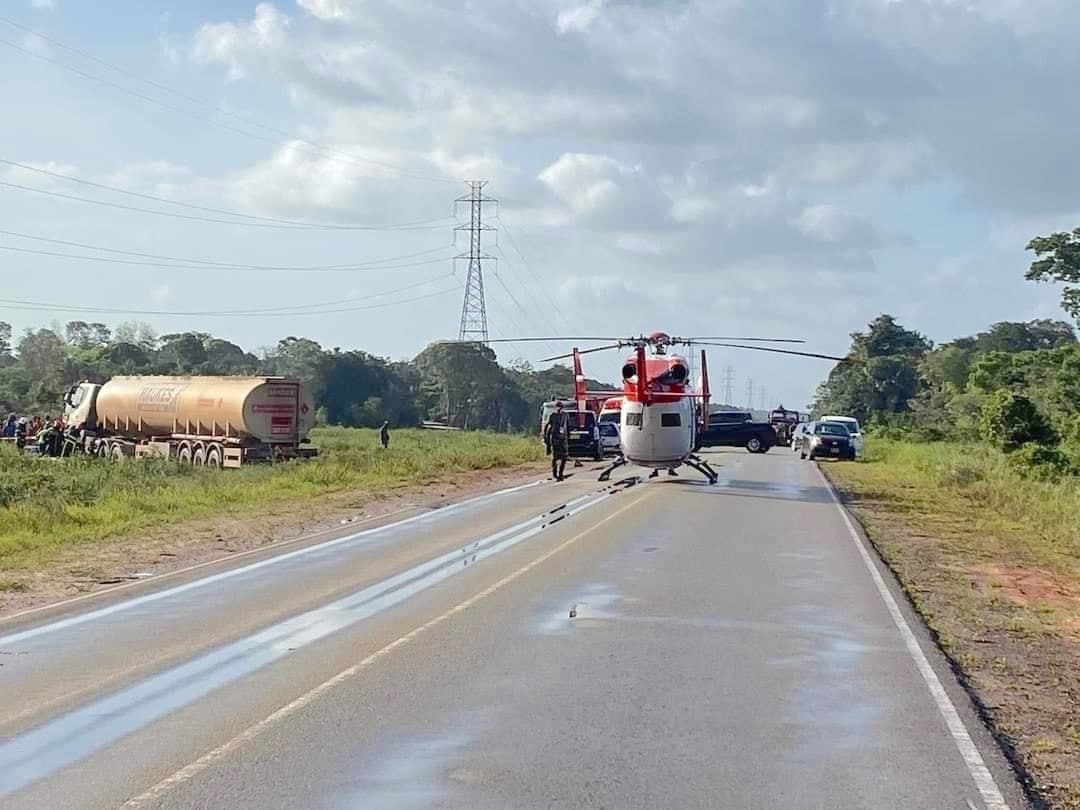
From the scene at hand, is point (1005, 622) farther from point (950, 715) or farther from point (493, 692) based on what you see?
point (493, 692)

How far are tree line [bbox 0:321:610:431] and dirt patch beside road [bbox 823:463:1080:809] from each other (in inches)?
2269

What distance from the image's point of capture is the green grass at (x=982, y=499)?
70.6 ft

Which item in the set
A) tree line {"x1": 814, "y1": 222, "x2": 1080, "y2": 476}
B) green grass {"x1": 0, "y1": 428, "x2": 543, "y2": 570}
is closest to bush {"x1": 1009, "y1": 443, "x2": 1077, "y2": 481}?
tree line {"x1": 814, "y1": 222, "x2": 1080, "y2": 476}

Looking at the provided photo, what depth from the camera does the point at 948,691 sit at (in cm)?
934

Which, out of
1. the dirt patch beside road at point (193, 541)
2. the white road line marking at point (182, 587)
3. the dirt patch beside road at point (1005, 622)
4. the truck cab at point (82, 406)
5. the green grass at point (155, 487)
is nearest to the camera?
the dirt patch beside road at point (1005, 622)

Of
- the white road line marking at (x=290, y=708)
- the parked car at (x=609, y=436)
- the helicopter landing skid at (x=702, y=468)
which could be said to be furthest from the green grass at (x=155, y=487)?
the helicopter landing skid at (x=702, y=468)

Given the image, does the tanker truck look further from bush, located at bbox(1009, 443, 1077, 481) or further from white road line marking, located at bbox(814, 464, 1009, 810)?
white road line marking, located at bbox(814, 464, 1009, 810)

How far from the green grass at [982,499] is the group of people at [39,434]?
27190 millimetres

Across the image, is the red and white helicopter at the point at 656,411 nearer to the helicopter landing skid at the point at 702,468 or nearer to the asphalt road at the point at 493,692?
the helicopter landing skid at the point at 702,468

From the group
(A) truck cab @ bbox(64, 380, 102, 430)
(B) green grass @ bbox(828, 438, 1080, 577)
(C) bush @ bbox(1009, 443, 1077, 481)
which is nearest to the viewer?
(B) green grass @ bbox(828, 438, 1080, 577)

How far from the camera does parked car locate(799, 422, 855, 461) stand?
4944cm

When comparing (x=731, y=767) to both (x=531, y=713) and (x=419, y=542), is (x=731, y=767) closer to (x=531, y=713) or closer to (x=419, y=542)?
(x=531, y=713)

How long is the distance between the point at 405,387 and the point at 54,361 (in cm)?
2832

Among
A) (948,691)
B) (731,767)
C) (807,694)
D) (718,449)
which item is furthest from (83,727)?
(718,449)
